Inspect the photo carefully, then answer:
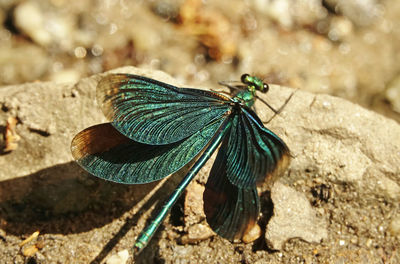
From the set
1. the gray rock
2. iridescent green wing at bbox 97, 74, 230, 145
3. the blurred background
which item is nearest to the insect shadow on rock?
iridescent green wing at bbox 97, 74, 230, 145

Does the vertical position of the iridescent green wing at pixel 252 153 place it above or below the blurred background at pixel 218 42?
below

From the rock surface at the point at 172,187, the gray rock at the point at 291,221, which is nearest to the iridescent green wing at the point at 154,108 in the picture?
the rock surface at the point at 172,187

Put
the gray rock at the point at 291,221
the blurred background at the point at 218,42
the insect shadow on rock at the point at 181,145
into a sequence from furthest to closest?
the blurred background at the point at 218,42, the gray rock at the point at 291,221, the insect shadow on rock at the point at 181,145

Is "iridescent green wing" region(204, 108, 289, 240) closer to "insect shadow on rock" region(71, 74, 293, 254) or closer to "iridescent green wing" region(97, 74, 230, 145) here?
"insect shadow on rock" region(71, 74, 293, 254)

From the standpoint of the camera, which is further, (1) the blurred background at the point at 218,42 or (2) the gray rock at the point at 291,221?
(1) the blurred background at the point at 218,42

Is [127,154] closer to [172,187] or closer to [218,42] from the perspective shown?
[172,187]

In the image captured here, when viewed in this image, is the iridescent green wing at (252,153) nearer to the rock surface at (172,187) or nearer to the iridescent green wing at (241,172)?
the iridescent green wing at (241,172)

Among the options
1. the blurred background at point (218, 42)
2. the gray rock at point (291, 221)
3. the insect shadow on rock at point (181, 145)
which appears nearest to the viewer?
the insect shadow on rock at point (181, 145)
